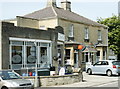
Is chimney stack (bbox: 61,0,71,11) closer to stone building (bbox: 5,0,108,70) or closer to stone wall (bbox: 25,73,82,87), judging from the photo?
stone building (bbox: 5,0,108,70)

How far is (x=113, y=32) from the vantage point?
4206 cm

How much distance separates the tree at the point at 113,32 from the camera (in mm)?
41716

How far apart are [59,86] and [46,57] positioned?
568 cm

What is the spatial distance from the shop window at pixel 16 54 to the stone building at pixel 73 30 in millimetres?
9158

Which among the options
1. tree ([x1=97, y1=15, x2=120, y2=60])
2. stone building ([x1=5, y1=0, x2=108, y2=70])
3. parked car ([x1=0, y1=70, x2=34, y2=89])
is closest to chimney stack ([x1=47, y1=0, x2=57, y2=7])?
stone building ([x1=5, y1=0, x2=108, y2=70])

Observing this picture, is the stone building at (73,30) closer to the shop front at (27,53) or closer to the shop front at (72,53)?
the shop front at (72,53)

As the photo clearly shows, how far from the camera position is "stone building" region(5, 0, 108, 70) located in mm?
30734

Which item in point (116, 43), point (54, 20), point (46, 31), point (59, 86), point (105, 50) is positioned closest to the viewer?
point (59, 86)

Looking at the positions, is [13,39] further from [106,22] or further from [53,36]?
[106,22]

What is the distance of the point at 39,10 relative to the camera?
36.2m

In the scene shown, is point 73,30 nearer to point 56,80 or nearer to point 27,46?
point 27,46

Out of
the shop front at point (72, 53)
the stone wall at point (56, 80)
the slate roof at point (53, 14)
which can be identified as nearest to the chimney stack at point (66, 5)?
the slate roof at point (53, 14)

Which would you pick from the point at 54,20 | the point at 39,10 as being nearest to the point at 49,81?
the point at 54,20

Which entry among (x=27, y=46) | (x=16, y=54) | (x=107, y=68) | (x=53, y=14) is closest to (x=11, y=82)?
(x=16, y=54)
